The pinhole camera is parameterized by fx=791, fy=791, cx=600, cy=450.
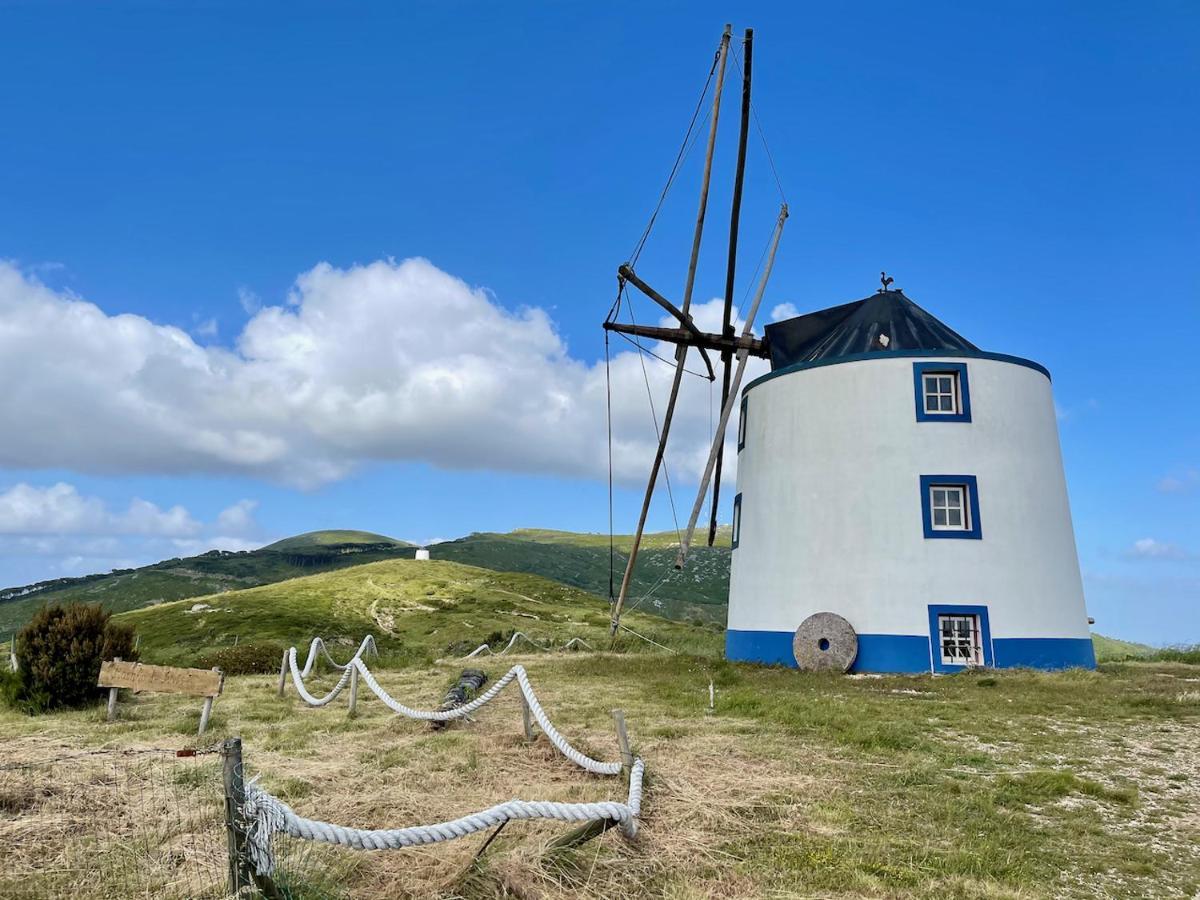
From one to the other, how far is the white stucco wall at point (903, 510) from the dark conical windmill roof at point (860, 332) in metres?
1.25

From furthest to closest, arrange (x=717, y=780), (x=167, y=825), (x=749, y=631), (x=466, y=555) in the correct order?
1. (x=466, y=555)
2. (x=749, y=631)
3. (x=717, y=780)
4. (x=167, y=825)

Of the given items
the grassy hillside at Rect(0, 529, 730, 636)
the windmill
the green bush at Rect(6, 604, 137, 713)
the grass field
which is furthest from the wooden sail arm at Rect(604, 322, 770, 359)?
the grassy hillside at Rect(0, 529, 730, 636)

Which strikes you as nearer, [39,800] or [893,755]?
[39,800]

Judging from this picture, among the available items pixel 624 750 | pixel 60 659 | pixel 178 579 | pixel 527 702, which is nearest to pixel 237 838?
pixel 624 750

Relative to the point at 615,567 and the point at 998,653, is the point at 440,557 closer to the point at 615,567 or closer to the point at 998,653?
the point at 615,567

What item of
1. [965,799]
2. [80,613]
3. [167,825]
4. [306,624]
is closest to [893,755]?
[965,799]

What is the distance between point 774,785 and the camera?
8.51 m

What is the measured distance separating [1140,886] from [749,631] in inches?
680

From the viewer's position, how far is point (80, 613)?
54.5 feet

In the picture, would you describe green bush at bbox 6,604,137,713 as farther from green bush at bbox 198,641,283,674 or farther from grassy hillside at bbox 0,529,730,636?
grassy hillside at bbox 0,529,730,636

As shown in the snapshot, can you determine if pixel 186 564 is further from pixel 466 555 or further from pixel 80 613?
pixel 80 613

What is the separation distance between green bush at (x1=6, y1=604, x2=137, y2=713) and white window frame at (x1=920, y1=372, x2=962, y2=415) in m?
20.6

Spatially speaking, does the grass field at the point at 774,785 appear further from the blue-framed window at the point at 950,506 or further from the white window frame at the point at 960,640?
the blue-framed window at the point at 950,506

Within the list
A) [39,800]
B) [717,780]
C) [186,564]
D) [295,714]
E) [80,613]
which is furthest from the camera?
[186,564]
